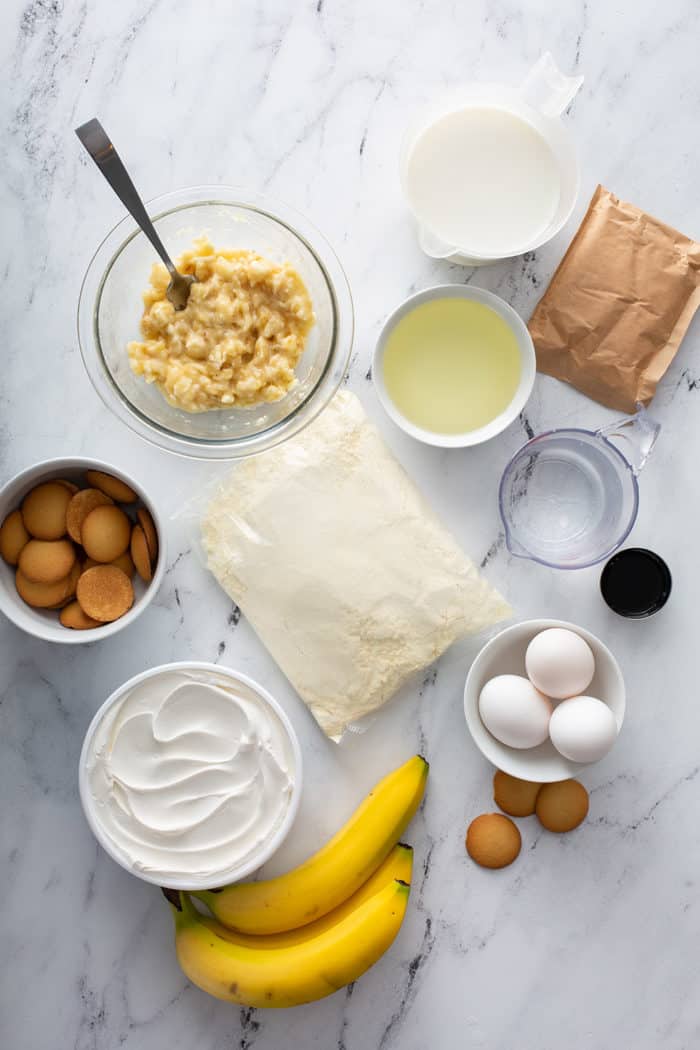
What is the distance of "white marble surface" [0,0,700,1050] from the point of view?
1470mm

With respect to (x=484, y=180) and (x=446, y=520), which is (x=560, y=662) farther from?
(x=484, y=180)

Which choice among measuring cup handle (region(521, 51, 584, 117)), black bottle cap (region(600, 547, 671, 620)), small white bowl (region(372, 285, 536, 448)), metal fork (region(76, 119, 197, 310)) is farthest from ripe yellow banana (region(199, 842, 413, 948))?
measuring cup handle (region(521, 51, 584, 117))

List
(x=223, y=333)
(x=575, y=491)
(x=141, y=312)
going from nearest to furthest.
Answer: (x=223, y=333), (x=141, y=312), (x=575, y=491)

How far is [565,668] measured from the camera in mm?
1378

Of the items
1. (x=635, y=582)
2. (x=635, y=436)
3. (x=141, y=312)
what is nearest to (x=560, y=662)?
(x=635, y=582)

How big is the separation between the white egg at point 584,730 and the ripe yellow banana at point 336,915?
0.32 metres

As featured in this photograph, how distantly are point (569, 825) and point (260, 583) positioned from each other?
25.8 inches

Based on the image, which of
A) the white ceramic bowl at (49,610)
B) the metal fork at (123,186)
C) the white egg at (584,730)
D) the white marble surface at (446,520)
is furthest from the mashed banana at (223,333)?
the white egg at (584,730)

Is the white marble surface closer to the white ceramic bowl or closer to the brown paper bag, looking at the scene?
the brown paper bag

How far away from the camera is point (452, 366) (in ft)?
4.79

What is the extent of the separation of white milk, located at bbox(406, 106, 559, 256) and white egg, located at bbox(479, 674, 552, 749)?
68cm

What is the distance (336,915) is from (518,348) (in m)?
0.98

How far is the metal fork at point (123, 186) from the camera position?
103cm

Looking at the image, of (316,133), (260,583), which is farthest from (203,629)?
(316,133)
